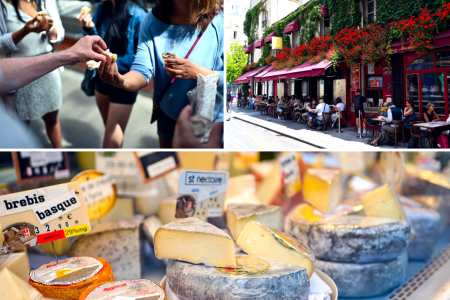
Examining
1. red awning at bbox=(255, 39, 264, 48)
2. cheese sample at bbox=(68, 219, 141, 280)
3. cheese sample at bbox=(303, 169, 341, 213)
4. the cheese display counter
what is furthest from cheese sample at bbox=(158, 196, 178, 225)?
red awning at bbox=(255, 39, 264, 48)

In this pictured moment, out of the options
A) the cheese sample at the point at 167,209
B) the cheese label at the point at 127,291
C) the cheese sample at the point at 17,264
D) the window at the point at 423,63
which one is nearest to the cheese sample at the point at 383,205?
the window at the point at 423,63

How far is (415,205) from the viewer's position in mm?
1726

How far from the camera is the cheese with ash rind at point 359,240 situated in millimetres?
1378

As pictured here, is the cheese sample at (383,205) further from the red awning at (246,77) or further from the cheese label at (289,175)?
the red awning at (246,77)

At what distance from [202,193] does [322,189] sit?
1.93 feet

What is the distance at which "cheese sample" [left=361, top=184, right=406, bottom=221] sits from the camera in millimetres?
1582

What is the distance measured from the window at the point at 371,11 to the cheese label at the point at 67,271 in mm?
1942

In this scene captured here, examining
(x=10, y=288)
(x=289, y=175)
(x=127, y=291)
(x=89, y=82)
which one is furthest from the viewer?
(x=89, y=82)

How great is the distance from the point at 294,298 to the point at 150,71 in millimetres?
1350

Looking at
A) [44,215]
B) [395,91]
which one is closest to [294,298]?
[44,215]

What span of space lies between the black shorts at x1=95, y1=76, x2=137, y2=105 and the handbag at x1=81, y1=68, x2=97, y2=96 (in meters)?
0.02

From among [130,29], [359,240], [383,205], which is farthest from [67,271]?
[383,205]

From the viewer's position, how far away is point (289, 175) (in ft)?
5.69

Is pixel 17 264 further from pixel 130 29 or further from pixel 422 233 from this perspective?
pixel 422 233
